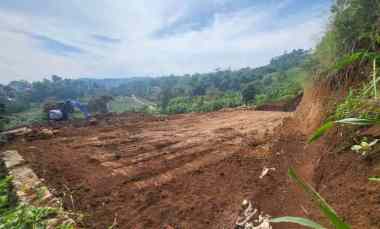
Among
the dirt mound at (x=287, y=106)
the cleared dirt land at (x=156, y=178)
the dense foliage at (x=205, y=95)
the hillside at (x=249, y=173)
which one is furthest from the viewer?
the dense foliage at (x=205, y=95)

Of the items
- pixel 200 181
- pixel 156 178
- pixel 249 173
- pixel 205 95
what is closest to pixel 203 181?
pixel 200 181

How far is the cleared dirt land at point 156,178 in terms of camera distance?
2.33m

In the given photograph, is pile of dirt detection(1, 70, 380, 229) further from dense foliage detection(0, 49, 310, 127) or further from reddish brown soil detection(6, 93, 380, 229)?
dense foliage detection(0, 49, 310, 127)

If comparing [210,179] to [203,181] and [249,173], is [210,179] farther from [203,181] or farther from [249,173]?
[249,173]

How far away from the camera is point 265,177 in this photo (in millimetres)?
2795

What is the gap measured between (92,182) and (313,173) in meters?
3.02

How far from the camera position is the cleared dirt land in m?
2.33

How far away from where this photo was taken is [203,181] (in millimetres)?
3086

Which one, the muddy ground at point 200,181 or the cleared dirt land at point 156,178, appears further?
the cleared dirt land at point 156,178

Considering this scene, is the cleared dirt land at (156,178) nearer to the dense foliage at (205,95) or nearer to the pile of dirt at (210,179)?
the pile of dirt at (210,179)

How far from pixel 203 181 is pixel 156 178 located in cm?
80

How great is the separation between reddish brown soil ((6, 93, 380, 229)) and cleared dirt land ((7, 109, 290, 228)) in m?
0.01

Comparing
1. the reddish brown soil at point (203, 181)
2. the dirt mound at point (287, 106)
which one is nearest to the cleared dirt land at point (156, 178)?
the reddish brown soil at point (203, 181)

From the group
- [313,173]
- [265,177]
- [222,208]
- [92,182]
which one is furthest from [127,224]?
[313,173]
